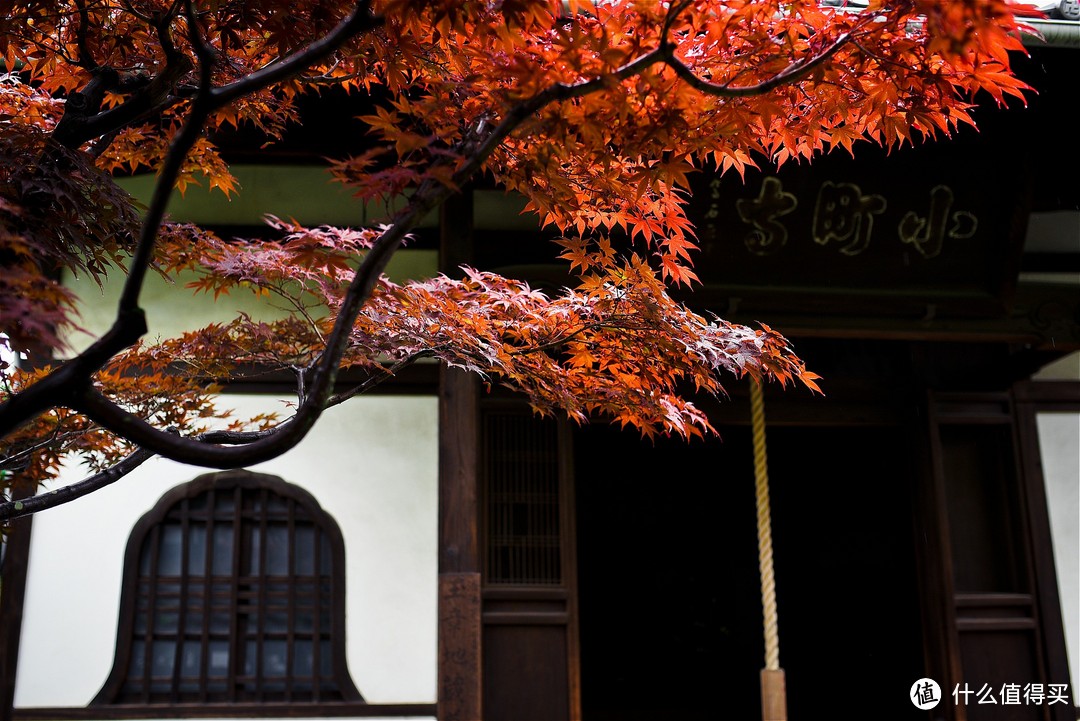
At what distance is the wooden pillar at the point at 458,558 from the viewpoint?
14.9 feet

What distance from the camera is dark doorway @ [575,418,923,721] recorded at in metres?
9.73

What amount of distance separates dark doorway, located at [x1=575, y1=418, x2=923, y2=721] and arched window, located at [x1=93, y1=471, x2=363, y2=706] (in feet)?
14.9

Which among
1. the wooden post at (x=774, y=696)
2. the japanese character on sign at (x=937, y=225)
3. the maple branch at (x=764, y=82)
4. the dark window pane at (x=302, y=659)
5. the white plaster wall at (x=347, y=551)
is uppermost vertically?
the japanese character on sign at (x=937, y=225)

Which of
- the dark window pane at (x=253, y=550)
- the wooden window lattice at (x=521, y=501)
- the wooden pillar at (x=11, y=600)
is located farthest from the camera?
the wooden window lattice at (x=521, y=501)

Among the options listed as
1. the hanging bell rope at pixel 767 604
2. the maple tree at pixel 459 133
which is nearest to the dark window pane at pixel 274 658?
the maple tree at pixel 459 133

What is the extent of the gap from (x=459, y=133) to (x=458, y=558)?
9.25 feet

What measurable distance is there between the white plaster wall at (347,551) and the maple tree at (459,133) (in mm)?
1467

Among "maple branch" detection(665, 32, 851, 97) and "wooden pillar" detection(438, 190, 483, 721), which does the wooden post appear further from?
"maple branch" detection(665, 32, 851, 97)

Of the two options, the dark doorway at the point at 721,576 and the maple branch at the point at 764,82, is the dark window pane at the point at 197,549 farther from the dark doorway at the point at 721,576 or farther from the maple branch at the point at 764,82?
the dark doorway at the point at 721,576

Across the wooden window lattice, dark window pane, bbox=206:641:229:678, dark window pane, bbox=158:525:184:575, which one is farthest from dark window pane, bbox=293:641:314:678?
the wooden window lattice

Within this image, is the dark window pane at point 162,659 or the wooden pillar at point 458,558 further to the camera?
the dark window pane at point 162,659

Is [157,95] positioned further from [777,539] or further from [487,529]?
[777,539]

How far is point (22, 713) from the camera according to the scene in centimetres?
480

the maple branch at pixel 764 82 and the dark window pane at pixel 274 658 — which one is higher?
the maple branch at pixel 764 82
